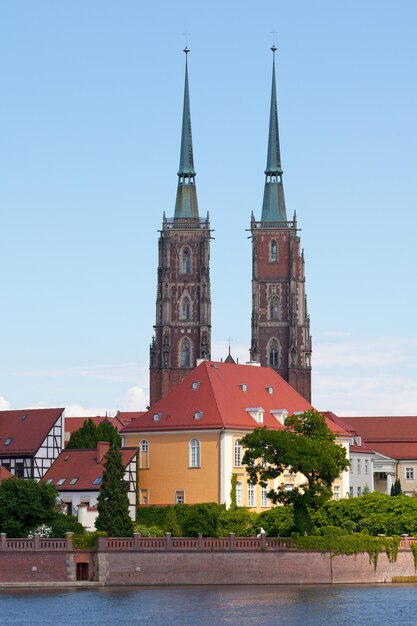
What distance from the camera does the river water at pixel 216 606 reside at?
80.9 metres

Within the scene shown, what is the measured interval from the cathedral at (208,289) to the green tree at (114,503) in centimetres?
6376

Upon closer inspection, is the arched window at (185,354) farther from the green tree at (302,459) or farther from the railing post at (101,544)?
the railing post at (101,544)

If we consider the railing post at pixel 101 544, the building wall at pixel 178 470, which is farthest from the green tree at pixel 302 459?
the building wall at pixel 178 470

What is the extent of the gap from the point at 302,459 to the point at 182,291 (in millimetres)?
71359

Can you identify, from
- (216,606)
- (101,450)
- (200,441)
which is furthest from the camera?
(101,450)

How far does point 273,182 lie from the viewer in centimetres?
17550

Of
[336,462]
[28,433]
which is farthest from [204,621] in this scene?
[28,433]

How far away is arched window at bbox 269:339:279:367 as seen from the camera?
170 metres

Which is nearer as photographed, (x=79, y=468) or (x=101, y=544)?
(x=101, y=544)


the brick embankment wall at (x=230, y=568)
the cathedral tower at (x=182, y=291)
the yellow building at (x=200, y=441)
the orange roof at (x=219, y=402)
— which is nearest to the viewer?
the brick embankment wall at (x=230, y=568)

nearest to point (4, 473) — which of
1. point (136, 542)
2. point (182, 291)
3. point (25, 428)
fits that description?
point (25, 428)

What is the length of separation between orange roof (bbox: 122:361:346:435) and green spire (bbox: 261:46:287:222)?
4728cm

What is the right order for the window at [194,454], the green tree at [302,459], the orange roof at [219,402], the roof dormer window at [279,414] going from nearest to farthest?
the green tree at [302,459], the window at [194,454], the orange roof at [219,402], the roof dormer window at [279,414]

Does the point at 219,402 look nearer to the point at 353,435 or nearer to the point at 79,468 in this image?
the point at 79,468
